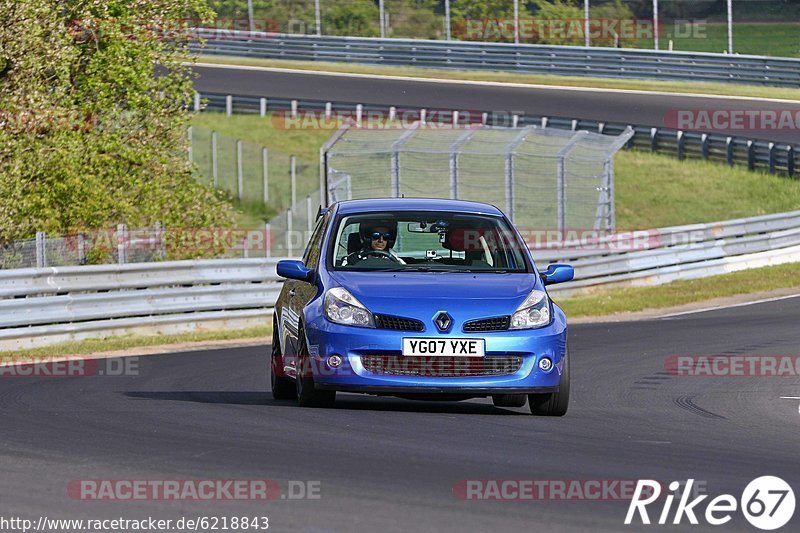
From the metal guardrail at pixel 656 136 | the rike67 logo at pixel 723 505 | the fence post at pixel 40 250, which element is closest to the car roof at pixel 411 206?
the rike67 logo at pixel 723 505

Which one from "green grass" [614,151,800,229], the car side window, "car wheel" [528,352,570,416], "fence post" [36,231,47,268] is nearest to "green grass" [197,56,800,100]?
"green grass" [614,151,800,229]

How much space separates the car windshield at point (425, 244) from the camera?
1065cm

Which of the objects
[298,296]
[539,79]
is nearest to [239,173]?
[539,79]

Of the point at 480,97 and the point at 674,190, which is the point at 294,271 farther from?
the point at 480,97

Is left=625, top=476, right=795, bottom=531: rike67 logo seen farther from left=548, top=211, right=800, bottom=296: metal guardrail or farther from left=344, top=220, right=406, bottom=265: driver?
left=548, top=211, right=800, bottom=296: metal guardrail

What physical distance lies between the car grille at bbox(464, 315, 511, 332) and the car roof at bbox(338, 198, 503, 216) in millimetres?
1459

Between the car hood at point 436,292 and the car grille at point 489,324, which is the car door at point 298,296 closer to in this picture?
the car hood at point 436,292

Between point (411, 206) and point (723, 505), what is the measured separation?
4869 millimetres

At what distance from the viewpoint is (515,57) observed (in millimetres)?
48844

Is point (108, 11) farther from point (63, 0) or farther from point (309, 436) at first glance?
point (309, 436)

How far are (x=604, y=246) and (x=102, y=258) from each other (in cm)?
916

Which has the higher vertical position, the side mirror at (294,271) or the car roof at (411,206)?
the car roof at (411,206)

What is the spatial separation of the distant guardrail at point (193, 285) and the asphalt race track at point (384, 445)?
446cm

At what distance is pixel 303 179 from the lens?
3572 centimetres
